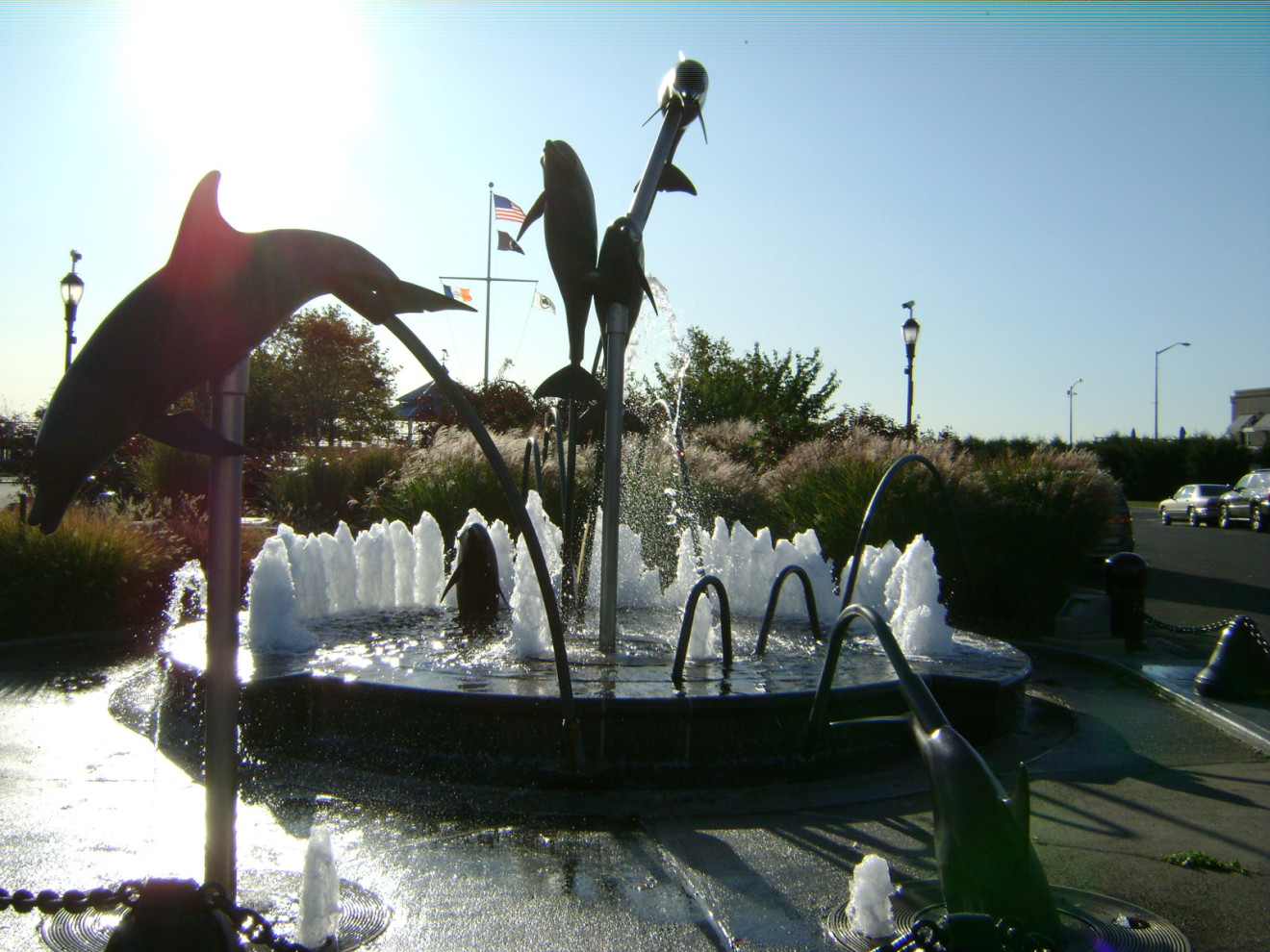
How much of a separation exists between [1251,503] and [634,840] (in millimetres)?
31141

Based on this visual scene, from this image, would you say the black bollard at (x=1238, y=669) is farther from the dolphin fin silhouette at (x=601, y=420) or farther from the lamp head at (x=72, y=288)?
the lamp head at (x=72, y=288)

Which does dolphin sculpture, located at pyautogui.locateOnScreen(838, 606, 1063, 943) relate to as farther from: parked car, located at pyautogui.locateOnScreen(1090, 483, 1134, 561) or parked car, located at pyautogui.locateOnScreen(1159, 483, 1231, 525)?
parked car, located at pyautogui.locateOnScreen(1159, 483, 1231, 525)

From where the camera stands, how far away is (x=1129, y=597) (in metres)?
8.45

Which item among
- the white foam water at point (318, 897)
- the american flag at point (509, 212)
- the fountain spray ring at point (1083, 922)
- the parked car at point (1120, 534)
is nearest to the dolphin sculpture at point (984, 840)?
the fountain spray ring at point (1083, 922)

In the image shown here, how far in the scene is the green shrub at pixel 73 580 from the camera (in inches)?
312

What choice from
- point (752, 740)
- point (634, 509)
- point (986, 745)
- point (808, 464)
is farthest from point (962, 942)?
point (634, 509)

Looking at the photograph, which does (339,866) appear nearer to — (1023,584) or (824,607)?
(824,607)

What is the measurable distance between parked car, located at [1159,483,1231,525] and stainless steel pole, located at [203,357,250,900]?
115 feet

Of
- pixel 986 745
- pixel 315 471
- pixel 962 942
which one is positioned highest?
pixel 315 471

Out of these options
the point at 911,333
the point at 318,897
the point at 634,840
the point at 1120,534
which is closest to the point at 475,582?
the point at 634,840

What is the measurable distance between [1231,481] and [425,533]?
1884 inches

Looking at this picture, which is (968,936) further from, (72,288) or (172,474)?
(72,288)

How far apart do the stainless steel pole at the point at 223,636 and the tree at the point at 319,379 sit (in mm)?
31052

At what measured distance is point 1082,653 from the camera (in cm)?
802
